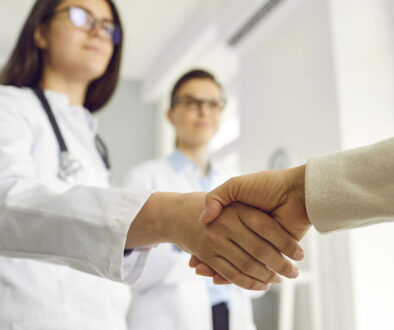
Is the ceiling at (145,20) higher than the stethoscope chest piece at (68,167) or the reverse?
higher

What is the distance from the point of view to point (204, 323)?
118cm

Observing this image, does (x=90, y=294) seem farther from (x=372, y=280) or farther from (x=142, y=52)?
(x=142, y=52)

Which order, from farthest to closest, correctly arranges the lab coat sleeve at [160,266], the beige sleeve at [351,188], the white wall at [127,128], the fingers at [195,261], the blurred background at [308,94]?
the white wall at [127,128] < the blurred background at [308,94] < the lab coat sleeve at [160,266] < the fingers at [195,261] < the beige sleeve at [351,188]

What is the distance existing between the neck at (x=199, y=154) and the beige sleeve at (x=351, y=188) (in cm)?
94

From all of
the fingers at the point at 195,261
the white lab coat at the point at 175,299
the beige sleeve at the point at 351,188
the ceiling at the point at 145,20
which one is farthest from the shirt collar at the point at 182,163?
the ceiling at the point at 145,20

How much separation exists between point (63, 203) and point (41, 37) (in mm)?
626

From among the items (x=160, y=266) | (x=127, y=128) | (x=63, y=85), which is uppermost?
(x=127, y=128)

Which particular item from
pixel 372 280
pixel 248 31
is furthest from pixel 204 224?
pixel 248 31

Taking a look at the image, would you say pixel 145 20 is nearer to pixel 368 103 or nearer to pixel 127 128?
pixel 127 128

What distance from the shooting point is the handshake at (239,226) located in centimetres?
65

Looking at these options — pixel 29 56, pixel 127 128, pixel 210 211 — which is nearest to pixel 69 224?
pixel 210 211

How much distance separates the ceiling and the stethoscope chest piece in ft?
7.51

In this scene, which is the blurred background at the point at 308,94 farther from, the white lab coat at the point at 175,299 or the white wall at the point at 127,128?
the white wall at the point at 127,128

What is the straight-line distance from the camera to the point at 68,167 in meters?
0.84
